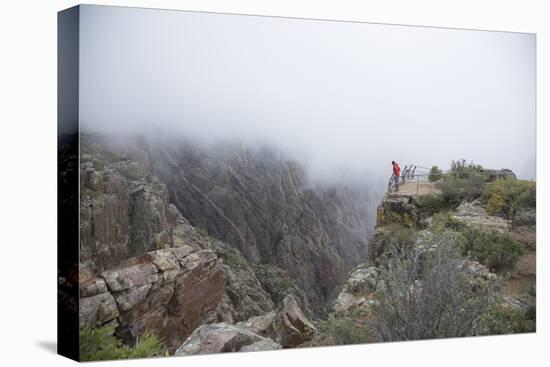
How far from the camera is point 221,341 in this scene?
994 cm

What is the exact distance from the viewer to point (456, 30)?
37.3 feet

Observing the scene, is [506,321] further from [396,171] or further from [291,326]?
[291,326]

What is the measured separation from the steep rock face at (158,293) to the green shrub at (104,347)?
0.27 ft

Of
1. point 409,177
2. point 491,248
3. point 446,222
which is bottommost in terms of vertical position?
point 491,248

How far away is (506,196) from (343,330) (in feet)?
8.76

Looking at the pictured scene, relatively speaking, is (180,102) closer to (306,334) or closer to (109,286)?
(109,286)

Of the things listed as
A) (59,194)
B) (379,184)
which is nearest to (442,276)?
(379,184)

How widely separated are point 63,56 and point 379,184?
380cm

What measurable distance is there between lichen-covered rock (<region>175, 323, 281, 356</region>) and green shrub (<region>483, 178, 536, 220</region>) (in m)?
3.31

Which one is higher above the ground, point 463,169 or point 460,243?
point 463,169

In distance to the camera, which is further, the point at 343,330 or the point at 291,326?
the point at 343,330

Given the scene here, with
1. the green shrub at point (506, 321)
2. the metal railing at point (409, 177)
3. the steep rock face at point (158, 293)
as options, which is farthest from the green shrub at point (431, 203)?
the steep rock face at point (158, 293)

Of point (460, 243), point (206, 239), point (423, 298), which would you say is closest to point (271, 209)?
point (206, 239)

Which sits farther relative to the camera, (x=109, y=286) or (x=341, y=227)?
(x=341, y=227)
